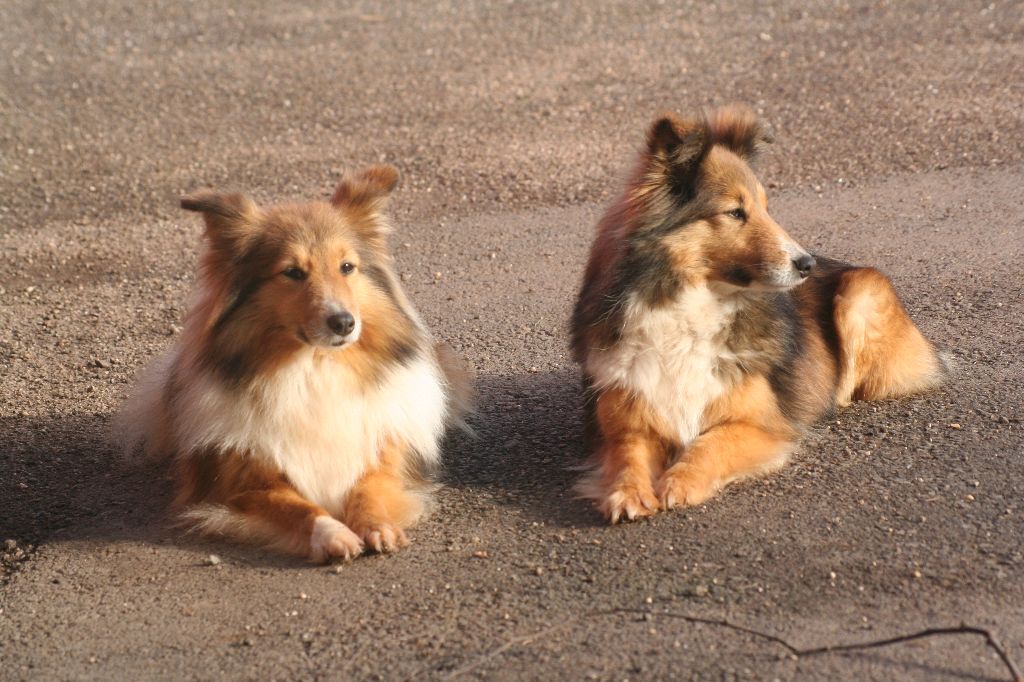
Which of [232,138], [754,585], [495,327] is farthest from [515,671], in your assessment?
[232,138]

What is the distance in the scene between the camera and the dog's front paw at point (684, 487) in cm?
501

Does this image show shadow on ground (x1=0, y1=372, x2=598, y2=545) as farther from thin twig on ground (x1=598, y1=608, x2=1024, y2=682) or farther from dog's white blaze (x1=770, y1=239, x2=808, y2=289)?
dog's white blaze (x1=770, y1=239, x2=808, y2=289)

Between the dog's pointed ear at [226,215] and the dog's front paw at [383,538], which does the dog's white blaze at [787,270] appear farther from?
the dog's pointed ear at [226,215]

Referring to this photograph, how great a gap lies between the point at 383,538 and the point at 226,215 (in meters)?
1.49

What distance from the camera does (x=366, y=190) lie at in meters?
5.20

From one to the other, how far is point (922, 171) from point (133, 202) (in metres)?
6.19

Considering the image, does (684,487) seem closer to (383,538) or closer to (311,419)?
(383,538)

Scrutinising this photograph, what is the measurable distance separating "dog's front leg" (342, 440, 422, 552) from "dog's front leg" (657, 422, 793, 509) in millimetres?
1093

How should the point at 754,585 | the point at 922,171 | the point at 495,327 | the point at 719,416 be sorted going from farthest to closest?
the point at 922,171 < the point at 495,327 < the point at 719,416 < the point at 754,585

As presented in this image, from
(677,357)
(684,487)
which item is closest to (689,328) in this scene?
(677,357)

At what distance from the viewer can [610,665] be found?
155 inches

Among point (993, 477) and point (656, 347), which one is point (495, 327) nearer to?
point (656, 347)

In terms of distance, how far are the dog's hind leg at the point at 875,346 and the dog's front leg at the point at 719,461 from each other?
0.74m

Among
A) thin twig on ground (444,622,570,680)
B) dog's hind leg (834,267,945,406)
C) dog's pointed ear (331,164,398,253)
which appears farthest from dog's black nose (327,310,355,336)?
dog's hind leg (834,267,945,406)
